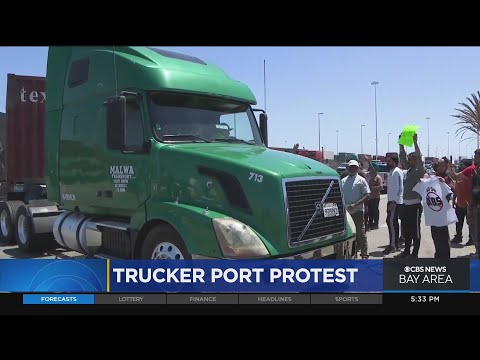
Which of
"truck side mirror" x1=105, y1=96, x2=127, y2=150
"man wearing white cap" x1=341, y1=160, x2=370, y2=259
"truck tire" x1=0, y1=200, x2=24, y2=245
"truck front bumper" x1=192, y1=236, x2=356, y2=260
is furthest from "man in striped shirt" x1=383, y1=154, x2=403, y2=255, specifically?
"truck tire" x1=0, y1=200, x2=24, y2=245

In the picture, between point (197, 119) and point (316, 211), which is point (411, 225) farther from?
point (197, 119)

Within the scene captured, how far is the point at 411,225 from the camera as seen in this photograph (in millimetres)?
5781

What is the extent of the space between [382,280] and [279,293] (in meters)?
0.75

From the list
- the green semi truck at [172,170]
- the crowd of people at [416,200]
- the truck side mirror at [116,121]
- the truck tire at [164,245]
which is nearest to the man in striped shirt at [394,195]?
the crowd of people at [416,200]

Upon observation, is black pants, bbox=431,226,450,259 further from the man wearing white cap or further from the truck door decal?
the truck door decal

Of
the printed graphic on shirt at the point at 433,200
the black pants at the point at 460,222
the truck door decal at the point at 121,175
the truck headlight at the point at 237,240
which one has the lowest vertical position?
the black pants at the point at 460,222

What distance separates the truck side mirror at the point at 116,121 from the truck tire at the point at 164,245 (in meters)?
0.92

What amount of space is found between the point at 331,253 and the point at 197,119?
1901 millimetres

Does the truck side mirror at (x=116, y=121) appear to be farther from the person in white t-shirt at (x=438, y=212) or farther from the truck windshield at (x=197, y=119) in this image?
the person in white t-shirt at (x=438, y=212)

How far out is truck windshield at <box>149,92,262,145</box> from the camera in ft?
13.4

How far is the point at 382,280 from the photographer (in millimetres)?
2945

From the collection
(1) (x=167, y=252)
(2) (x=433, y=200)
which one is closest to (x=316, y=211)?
(1) (x=167, y=252)

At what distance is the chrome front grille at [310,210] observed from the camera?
11.5ft
